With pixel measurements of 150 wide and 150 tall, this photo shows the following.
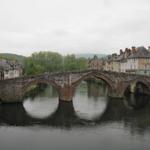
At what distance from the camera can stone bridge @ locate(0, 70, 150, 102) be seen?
3672 centimetres

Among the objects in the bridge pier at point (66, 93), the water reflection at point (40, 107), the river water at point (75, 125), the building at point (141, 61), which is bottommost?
the river water at point (75, 125)

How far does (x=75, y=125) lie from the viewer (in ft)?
88.9

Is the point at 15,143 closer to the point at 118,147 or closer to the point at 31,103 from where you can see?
the point at 118,147

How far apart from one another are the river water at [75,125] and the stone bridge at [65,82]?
1.55m

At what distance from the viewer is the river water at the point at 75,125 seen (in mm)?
21328

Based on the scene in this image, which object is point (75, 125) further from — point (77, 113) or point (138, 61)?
point (138, 61)

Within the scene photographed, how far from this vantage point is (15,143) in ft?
69.7

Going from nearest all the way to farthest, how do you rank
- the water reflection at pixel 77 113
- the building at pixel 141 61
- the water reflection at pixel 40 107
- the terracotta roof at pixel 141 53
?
the water reflection at pixel 77 113
the water reflection at pixel 40 107
the building at pixel 141 61
the terracotta roof at pixel 141 53

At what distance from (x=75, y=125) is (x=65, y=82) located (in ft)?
42.4

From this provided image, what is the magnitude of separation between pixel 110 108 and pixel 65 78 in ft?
26.6

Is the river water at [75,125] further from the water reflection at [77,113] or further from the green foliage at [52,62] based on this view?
the green foliage at [52,62]

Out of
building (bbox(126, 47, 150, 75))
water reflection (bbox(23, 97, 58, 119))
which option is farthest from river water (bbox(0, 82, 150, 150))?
building (bbox(126, 47, 150, 75))

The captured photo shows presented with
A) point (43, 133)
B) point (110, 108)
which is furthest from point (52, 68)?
point (43, 133)

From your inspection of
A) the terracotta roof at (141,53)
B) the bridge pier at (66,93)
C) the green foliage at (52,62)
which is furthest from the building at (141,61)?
the green foliage at (52,62)
